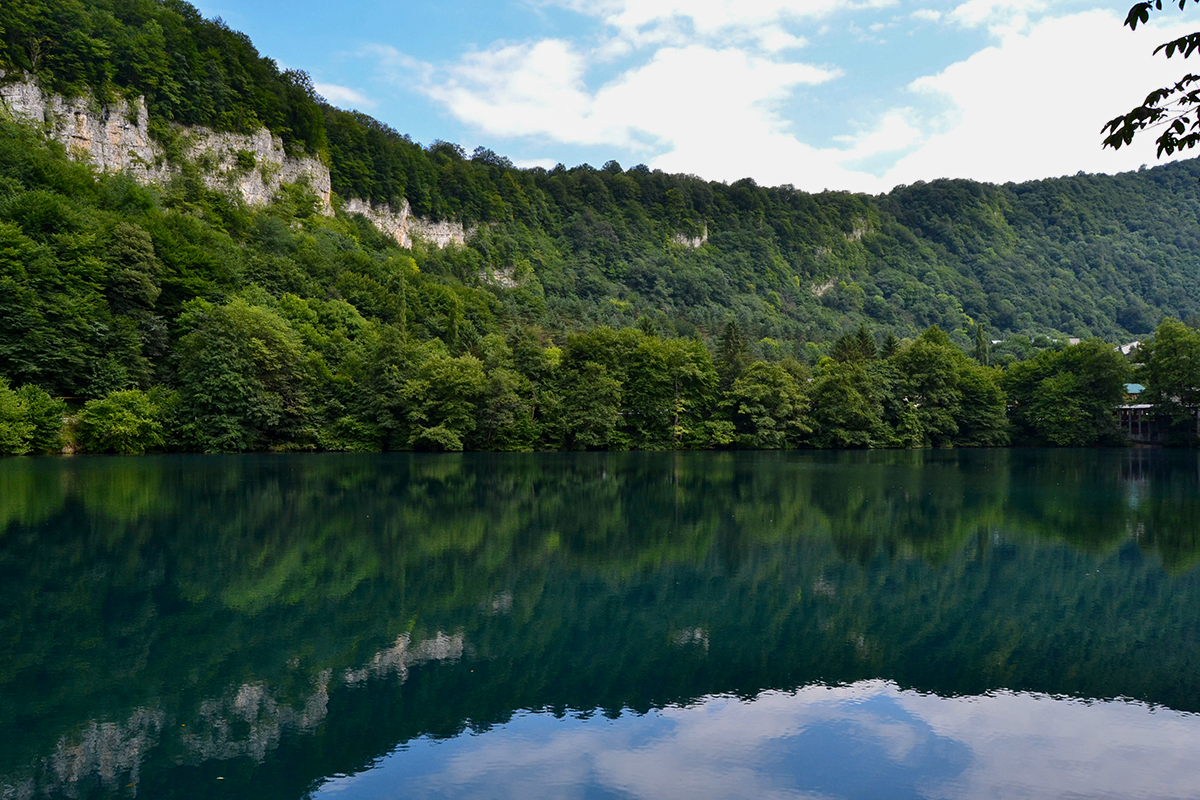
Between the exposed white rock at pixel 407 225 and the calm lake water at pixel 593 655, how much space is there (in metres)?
95.1

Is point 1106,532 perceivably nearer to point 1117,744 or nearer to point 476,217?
point 1117,744

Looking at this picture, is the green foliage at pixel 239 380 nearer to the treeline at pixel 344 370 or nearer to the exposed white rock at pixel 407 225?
the treeline at pixel 344 370

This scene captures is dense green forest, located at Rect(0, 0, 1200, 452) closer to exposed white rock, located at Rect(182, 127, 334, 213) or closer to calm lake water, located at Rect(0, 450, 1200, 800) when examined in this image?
exposed white rock, located at Rect(182, 127, 334, 213)

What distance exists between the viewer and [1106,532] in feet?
62.0

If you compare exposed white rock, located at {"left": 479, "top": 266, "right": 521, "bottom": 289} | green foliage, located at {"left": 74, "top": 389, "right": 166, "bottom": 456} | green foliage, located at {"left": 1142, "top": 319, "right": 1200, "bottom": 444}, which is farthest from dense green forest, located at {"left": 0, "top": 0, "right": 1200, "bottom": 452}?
exposed white rock, located at {"left": 479, "top": 266, "right": 521, "bottom": 289}

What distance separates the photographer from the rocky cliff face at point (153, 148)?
7150 cm

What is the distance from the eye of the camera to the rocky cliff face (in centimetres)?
7150

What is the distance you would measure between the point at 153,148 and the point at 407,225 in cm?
4116

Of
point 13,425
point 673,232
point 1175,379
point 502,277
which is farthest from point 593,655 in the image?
point 673,232

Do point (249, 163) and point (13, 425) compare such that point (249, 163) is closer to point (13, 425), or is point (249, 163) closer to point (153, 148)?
point (153, 148)

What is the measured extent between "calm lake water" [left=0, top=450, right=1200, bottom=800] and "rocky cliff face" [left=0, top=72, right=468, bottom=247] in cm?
6695

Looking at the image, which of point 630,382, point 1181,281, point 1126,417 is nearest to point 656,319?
point 630,382

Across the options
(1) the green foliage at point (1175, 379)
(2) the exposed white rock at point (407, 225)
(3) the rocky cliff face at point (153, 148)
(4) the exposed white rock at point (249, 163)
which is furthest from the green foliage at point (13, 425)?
(1) the green foliage at point (1175, 379)

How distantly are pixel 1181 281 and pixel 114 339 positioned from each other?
202 metres
